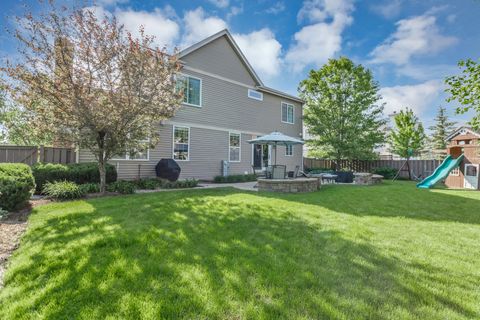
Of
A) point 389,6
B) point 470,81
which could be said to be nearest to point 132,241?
point 470,81

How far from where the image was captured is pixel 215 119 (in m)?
13.9

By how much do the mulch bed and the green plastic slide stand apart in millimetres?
15924

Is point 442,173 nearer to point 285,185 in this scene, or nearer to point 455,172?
point 455,172

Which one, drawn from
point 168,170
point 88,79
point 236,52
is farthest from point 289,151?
point 88,79

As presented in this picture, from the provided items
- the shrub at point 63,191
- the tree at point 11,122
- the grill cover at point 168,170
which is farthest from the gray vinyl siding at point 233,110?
the tree at point 11,122

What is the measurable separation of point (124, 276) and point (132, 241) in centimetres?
100

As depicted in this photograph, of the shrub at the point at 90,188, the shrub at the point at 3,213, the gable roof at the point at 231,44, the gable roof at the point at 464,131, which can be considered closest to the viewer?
the shrub at the point at 3,213

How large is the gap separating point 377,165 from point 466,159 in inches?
262

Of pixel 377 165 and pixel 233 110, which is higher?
pixel 233 110

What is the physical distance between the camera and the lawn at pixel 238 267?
2.19 meters

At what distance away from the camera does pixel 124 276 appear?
8.75 feet

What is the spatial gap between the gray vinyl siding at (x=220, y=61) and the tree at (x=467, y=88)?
35.8 ft

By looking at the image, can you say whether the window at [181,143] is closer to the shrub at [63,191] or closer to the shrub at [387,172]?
the shrub at [63,191]

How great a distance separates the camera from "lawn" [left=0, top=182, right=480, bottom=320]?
2189mm
